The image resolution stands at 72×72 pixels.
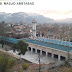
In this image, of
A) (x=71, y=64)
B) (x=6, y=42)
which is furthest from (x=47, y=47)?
(x=6, y=42)

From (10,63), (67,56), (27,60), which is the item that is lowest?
(27,60)

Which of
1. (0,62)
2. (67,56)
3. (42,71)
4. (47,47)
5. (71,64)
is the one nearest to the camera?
(0,62)

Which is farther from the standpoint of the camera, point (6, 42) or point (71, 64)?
point (6, 42)

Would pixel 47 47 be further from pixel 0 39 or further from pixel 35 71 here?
pixel 0 39

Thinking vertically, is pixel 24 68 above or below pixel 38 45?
below

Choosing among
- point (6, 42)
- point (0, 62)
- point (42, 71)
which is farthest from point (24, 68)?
point (6, 42)

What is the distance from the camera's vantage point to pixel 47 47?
12859 mm

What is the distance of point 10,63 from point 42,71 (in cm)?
269

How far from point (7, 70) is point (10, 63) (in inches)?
19.5

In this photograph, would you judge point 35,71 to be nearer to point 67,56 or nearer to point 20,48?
point 20,48

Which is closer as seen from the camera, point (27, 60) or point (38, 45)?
point (27, 60)

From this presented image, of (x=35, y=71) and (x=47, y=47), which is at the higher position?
(x=47, y=47)

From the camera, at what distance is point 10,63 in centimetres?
716

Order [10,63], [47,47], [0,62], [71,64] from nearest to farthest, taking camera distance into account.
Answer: [0,62] → [10,63] → [71,64] → [47,47]
